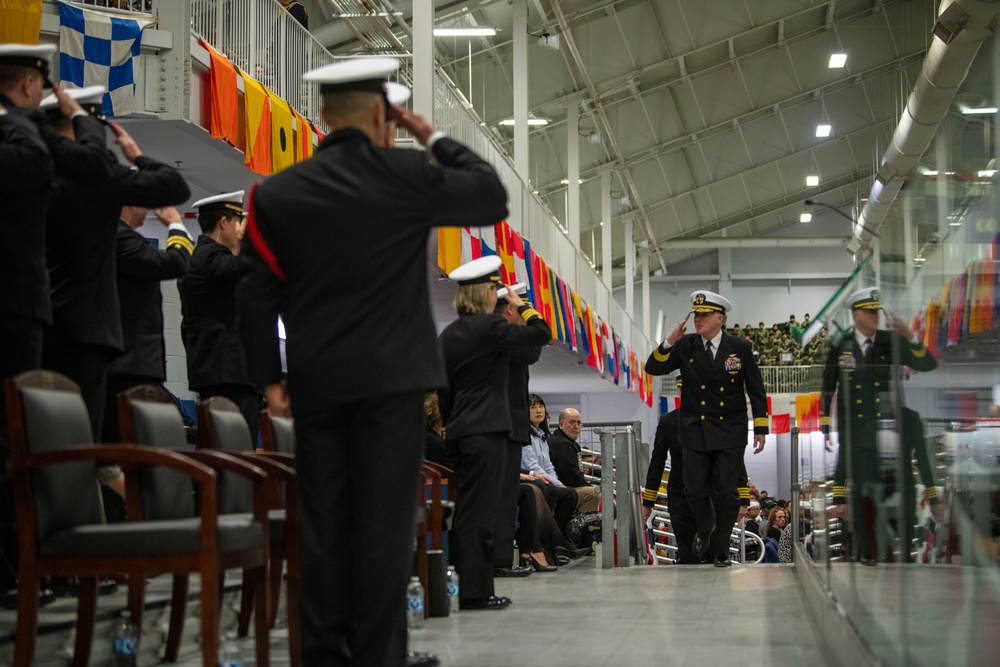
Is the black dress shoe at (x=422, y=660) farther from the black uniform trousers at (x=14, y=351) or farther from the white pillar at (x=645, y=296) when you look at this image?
the white pillar at (x=645, y=296)

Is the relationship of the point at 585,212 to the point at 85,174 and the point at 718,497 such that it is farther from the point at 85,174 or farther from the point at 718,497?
the point at 85,174

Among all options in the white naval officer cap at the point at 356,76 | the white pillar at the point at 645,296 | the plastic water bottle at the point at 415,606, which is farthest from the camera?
the white pillar at the point at 645,296

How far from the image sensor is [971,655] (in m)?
1.96

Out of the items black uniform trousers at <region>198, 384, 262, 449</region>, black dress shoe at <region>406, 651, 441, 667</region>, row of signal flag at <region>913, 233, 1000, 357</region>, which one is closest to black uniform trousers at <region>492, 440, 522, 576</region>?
black uniform trousers at <region>198, 384, 262, 449</region>

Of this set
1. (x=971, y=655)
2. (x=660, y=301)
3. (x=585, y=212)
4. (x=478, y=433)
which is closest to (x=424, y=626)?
(x=478, y=433)

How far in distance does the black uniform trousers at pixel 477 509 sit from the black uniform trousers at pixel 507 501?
0.24 meters

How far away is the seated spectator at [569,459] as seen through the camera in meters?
9.34

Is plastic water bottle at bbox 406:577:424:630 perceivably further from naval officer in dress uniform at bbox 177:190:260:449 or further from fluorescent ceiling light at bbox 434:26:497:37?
fluorescent ceiling light at bbox 434:26:497:37

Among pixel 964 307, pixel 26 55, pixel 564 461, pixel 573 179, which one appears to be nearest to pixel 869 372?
pixel 964 307

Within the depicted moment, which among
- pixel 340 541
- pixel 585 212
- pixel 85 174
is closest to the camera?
pixel 340 541

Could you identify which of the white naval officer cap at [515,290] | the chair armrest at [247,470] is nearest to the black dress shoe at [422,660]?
the chair armrest at [247,470]

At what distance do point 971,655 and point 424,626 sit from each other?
284cm

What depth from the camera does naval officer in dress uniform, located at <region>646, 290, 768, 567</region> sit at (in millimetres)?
6938

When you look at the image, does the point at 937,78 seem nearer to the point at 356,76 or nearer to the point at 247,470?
the point at 356,76
